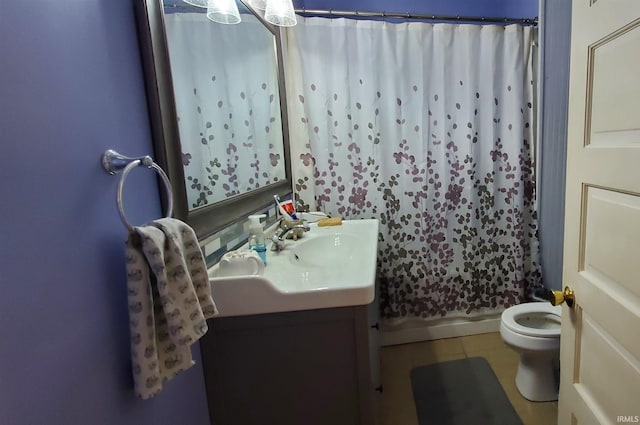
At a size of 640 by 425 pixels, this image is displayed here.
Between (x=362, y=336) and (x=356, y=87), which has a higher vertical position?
(x=356, y=87)

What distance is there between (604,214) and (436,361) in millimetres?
1582

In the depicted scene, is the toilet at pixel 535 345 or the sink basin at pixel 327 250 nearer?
the sink basin at pixel 327 250

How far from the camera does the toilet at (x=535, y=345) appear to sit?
1572 millimetres

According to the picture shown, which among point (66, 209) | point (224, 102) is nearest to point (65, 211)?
point (66, 209)

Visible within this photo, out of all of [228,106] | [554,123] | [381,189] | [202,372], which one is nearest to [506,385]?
[381,189]

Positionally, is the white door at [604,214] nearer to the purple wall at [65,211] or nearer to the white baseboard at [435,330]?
the purple wall at [65,211]

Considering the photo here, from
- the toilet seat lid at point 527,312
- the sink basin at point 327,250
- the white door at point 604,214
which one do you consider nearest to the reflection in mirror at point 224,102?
the sink basin at point 327,250

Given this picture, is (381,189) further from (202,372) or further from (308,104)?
(202,372)

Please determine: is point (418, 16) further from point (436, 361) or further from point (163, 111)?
point (436, 361)

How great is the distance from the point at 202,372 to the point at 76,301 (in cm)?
57

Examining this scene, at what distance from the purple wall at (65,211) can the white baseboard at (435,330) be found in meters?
1.77

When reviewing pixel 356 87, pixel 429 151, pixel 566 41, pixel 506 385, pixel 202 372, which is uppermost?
pixel 566 41

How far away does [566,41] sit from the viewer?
1760 millimetres

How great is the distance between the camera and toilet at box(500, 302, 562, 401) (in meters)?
1.57
